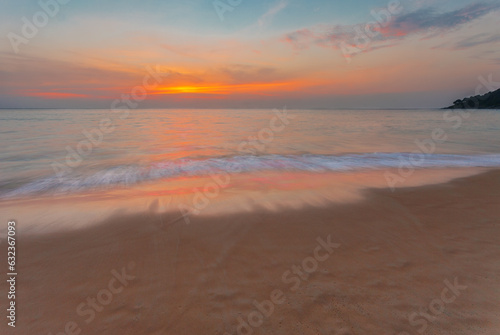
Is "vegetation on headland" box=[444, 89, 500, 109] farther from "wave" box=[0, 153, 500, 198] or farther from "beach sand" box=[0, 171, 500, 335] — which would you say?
"beach sand" box=[0, 171, 500, 335]

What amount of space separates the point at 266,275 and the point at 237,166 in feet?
28.0

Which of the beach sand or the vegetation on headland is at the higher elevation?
the vegetation on headland

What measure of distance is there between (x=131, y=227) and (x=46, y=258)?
1445 millimetres

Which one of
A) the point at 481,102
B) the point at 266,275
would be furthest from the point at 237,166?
the point at 481,102

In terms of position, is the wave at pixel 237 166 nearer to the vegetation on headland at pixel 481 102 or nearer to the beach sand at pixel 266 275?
the beach sand at pixel 266 275

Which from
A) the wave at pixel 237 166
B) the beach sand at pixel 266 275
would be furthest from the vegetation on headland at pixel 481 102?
the beach sand at pixel 266 275

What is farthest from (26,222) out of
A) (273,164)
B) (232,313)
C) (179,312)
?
(273,164)

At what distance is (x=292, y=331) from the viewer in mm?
2801

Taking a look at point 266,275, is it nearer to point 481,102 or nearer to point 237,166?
point 237,166

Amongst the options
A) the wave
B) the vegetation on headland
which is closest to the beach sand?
the wave

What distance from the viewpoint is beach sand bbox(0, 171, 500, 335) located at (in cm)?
292

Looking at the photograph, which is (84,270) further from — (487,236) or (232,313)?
(487,236)

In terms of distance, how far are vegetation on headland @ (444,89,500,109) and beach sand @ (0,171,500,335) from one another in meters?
162

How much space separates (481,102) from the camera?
132 meters
